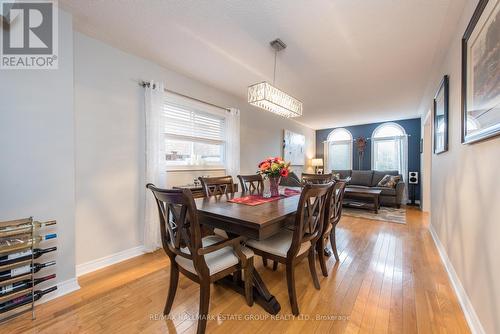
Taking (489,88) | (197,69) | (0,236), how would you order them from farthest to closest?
(197,69) → (0,236) → (489,88)

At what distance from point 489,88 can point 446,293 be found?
163 centimetres

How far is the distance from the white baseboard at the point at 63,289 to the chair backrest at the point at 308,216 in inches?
73.9

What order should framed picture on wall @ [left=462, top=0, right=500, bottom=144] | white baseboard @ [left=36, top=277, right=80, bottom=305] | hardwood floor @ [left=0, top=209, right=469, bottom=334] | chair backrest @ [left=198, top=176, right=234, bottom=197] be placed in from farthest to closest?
1. chair backrest @ [left=198, top=176, right=234, bottom=197]
2. white baseboard @ [left=36, top=277, right=80, bottom=305]
3. hardwood floor @ [left=0, top=209, right=469, bottom=334]
4. framed picture on wall @ [left=462, top=0, right=500, bottom=144]

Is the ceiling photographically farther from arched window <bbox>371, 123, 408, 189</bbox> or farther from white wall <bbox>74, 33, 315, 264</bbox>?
arched window <bbox>371, 123, 408, 189</bbox>

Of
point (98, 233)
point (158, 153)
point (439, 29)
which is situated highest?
point (439, 29)

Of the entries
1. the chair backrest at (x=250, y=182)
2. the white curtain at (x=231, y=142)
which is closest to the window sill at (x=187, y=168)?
the white curtain at (x=231, y=142)

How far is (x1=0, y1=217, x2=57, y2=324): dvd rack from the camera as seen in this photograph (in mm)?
1350

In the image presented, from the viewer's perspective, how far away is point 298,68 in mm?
2639

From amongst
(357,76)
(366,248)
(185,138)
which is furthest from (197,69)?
(366,248)

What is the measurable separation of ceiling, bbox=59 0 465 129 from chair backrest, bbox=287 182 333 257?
4.81 feet

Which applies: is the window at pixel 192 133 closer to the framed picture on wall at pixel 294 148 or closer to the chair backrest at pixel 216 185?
the chair backrest at pixel 216 185

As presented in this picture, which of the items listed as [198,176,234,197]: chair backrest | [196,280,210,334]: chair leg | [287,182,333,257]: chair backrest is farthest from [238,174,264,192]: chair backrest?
[196,280,210,334]: chair leg

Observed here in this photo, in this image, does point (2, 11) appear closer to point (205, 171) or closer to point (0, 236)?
point (0, 236)

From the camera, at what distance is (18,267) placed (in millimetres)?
1406
